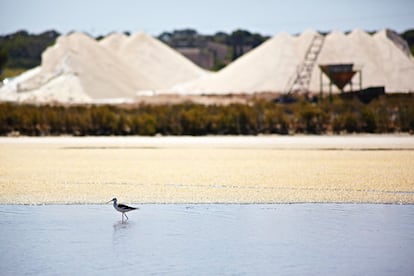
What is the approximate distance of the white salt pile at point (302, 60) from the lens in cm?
6731

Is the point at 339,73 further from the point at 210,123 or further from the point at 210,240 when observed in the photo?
the point at 210,240

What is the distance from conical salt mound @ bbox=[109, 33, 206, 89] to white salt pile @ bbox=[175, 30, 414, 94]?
59.4 ft

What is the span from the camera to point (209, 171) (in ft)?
61.3

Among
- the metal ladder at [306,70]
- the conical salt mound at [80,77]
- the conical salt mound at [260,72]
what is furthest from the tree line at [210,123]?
the conical salt mound at [80,77]

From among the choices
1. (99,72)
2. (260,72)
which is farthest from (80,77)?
(260,72)

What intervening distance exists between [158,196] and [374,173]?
5.63 metres

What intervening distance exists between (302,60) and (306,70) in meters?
2.12

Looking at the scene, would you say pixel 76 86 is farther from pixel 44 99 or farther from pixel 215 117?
pixel 215 117

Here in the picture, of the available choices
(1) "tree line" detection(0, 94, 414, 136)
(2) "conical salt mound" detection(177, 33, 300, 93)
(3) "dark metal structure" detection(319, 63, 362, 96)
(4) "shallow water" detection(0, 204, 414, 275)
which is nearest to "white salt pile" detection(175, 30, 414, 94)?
(2) "conical salt mound" detection(177, 33, 300, 93)

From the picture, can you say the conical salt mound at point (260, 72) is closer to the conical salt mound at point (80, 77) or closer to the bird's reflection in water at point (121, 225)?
the conical salt mound at point (80, 77)

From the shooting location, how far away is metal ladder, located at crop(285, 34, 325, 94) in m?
65.0

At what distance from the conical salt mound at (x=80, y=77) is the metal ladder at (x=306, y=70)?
16.5 m

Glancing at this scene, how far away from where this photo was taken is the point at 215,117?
34.7 metres

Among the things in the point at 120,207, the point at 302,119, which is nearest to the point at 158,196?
the point at 120,207
